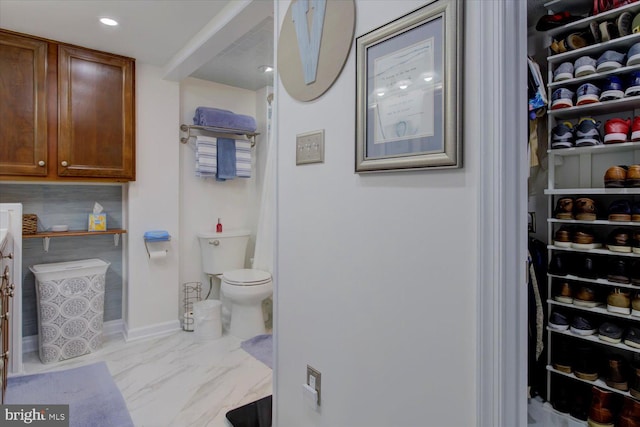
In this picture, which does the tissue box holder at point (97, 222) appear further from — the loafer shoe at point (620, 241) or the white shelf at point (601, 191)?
the loafer shoe at point (620, 241)

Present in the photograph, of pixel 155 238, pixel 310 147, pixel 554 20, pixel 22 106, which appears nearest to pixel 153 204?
pixel 155 238

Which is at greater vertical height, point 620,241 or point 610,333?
point 620,241

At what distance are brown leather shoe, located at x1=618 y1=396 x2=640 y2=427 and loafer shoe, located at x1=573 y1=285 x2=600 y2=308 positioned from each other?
0.43m

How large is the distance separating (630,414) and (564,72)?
168cm

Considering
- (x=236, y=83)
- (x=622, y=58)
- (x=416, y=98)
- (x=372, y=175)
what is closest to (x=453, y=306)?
(x=372, y=175)

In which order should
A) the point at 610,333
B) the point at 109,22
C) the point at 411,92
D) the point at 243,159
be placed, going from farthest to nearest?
1. the point at 243,159
2. the point at 109,22
3. the point at 610,333
4. the point at 411,92

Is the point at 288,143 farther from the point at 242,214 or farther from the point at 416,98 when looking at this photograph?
the point at 242,214

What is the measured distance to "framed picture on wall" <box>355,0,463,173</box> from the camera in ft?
2.93

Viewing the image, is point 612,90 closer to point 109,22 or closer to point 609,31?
point 609,31

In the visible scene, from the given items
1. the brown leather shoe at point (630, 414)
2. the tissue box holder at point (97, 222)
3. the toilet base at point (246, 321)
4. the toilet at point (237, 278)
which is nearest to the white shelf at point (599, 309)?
the brown leather shoe at point (630, 414)

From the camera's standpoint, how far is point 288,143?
1501mm

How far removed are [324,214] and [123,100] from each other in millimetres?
2215

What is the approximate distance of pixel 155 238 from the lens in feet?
9.27

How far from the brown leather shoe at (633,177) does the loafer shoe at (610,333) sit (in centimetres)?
69
